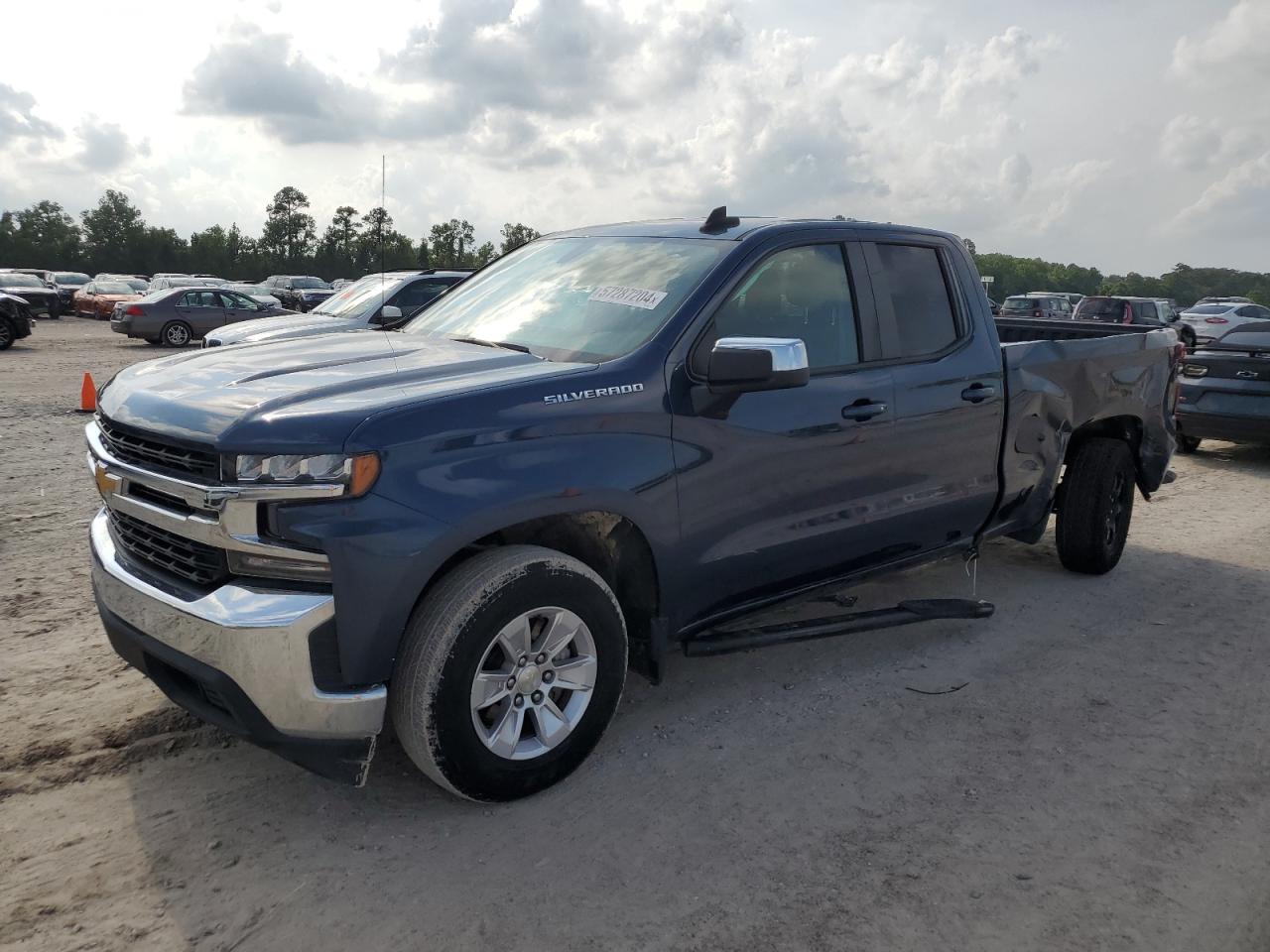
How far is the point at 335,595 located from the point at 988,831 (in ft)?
7.22

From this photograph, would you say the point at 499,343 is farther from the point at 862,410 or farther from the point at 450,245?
the point at 450,245

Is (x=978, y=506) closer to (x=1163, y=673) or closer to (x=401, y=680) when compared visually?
(x=1163, y=673)

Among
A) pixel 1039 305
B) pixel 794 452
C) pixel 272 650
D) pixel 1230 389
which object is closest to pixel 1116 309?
pixel 1039 305

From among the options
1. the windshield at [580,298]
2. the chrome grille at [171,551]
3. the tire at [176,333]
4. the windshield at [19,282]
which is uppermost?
the windshield at [580,298]

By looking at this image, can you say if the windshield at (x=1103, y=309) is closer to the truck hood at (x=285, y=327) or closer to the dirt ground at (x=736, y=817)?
the truck hood at (x=285, y=327)

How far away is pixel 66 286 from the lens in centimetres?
4122

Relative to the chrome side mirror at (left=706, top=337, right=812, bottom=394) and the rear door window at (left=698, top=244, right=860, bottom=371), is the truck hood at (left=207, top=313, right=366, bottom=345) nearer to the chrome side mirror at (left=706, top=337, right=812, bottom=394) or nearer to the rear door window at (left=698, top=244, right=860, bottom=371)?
the rear door window at (left=698, top=244, right=860, bottom=371)

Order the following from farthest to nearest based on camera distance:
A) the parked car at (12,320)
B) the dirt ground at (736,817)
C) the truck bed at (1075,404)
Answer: the parked car at (12,320) < the truck bed at (1075,404) < the dirt ground at (736,817)

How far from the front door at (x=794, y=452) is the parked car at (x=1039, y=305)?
19001mm

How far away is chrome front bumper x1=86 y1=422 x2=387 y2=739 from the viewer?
113 inches

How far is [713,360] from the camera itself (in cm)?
359

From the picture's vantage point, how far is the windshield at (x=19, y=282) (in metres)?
34.9

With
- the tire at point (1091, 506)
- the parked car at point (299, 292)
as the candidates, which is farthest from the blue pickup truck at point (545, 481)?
the parked car at point (299, 292)

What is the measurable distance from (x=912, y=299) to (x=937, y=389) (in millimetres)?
442
